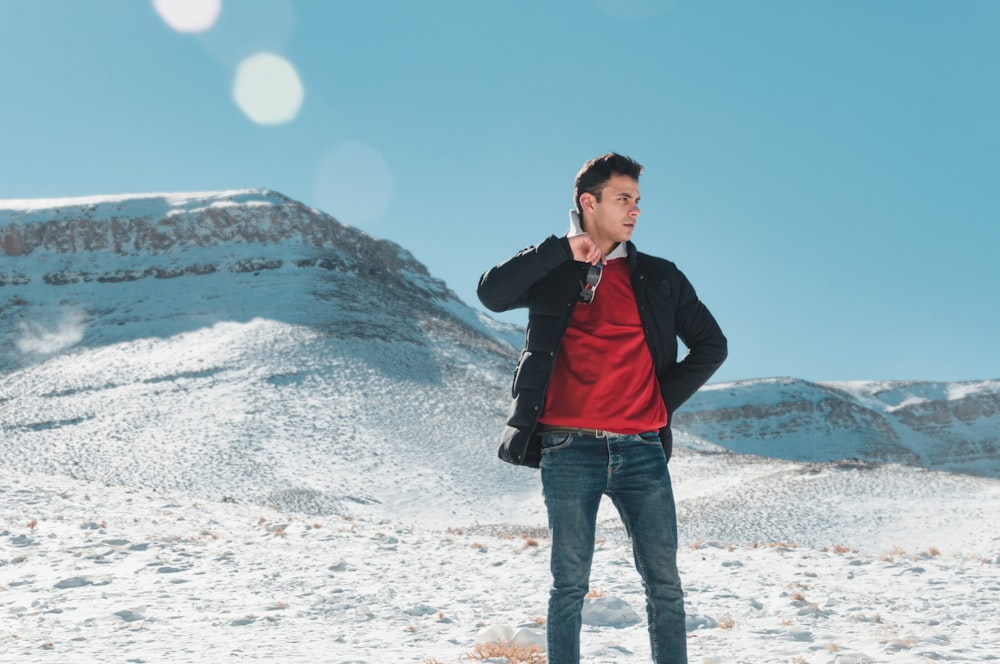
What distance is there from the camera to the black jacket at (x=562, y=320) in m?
4.03

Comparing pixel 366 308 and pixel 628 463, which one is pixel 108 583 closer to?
pixel 628 463

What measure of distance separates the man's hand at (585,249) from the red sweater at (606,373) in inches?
11.0

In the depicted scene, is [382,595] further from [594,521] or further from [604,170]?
[604,170]

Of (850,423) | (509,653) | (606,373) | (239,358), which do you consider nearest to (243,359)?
(239,358)

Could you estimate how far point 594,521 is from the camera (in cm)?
399

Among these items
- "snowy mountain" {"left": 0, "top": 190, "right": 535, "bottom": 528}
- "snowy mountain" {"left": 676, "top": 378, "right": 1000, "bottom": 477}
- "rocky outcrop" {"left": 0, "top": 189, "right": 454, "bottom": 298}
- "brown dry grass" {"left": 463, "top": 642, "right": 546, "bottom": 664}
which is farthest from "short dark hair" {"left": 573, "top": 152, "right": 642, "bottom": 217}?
"snowy mountain" {"left": 676, "top": 378, "right": 1000, "bottom": 477}

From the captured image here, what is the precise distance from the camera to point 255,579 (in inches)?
357

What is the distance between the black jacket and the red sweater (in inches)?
3.6

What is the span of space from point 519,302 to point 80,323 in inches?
2601

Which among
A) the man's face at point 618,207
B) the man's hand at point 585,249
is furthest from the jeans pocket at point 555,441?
the man's face at point 618,207

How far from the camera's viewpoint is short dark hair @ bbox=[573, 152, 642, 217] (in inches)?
167

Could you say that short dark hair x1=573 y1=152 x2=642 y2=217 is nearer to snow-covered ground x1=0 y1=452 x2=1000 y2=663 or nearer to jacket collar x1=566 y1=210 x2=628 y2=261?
jacket collar x1=566 y1=210 x2=628 y2=261

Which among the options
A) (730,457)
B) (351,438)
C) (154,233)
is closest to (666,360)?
(351,438)

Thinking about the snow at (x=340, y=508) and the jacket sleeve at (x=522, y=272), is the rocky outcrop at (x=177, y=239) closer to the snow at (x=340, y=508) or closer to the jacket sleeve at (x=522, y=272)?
the snow at (x=340, y=508)
